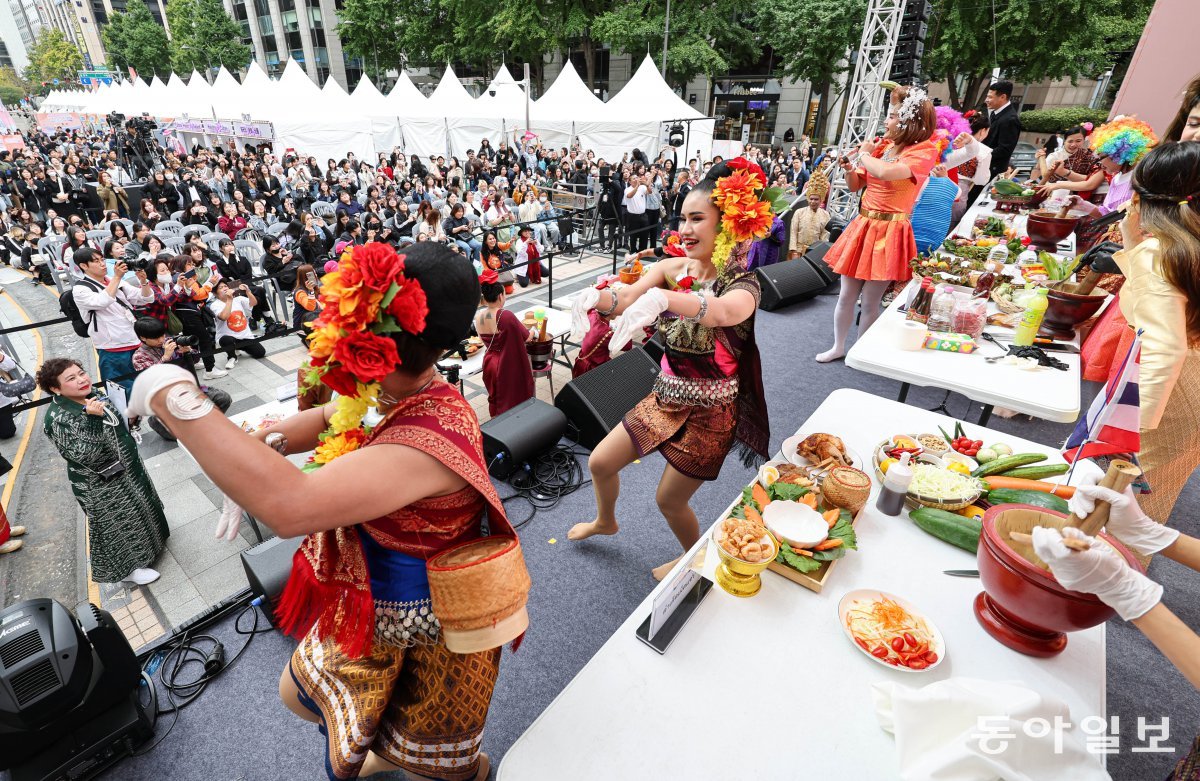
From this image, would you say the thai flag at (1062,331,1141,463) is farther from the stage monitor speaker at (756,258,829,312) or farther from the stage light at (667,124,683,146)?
the stage light at (667,124,683,146)

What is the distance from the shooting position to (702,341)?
2.43m

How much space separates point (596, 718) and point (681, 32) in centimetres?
2875

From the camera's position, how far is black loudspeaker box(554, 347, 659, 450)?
421 centimetres

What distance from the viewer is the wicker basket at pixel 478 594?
4.45ft

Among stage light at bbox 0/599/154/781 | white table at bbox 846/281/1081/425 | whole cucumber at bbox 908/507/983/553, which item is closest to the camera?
whole cucumber at bbox 908/507/983/553

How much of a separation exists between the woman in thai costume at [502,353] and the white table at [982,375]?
2.39 metres

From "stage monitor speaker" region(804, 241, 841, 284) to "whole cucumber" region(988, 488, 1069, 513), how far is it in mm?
6168

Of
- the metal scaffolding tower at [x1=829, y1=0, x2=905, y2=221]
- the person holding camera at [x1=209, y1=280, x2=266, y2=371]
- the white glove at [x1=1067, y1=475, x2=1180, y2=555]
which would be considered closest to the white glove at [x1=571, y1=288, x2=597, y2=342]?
the white glove at [x1=1067, y1=475, x2=1180, y2=555]

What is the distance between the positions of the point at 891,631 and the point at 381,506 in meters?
1.43

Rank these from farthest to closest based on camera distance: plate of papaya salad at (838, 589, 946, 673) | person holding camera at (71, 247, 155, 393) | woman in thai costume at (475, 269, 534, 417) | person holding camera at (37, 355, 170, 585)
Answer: person holding camera at (71, 247, 155, 393)
woman in thai costume at (475, 269, 534, 417)
person holding camera at (37, 355, 170, 585)
plate of papaya salad at (838, 589, 946, 673)

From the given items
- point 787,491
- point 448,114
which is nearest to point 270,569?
point 787,491

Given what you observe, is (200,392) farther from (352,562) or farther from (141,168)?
(141,168)

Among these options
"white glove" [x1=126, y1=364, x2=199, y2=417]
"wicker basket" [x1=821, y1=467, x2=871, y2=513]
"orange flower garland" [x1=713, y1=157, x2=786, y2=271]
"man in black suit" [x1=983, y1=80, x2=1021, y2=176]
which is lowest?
"wicker basket" [x1=821, y1=467, x2=871, y2=513]

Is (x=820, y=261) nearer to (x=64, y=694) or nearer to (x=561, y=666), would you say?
(x=561, y=666)
